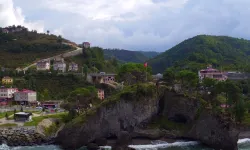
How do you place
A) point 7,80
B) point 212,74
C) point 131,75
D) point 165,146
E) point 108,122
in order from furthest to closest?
point 212,74 → point 7,80 → point 131,75 → point 108,122 → point 165,146

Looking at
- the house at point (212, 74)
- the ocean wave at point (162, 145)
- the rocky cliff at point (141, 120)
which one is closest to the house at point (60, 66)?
the house at point (212, 74)

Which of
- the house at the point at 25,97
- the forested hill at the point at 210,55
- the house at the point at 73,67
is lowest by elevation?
the house at the point at 25,97

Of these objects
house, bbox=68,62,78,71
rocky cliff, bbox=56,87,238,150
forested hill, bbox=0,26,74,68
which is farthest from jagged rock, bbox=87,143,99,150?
forested hill, bbox=0,26,74,68

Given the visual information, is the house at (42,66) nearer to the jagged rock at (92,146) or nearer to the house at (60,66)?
the house at (60,66)

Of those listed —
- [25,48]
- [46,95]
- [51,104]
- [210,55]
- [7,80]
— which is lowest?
[51,104]

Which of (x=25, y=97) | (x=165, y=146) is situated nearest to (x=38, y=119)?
(x=25, y=97)

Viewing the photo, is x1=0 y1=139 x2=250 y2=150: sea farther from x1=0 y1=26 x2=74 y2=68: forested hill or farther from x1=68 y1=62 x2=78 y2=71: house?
x1=0 y1=26 x2=74 y2=68: forested hill

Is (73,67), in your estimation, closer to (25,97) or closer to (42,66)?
(42,66)
